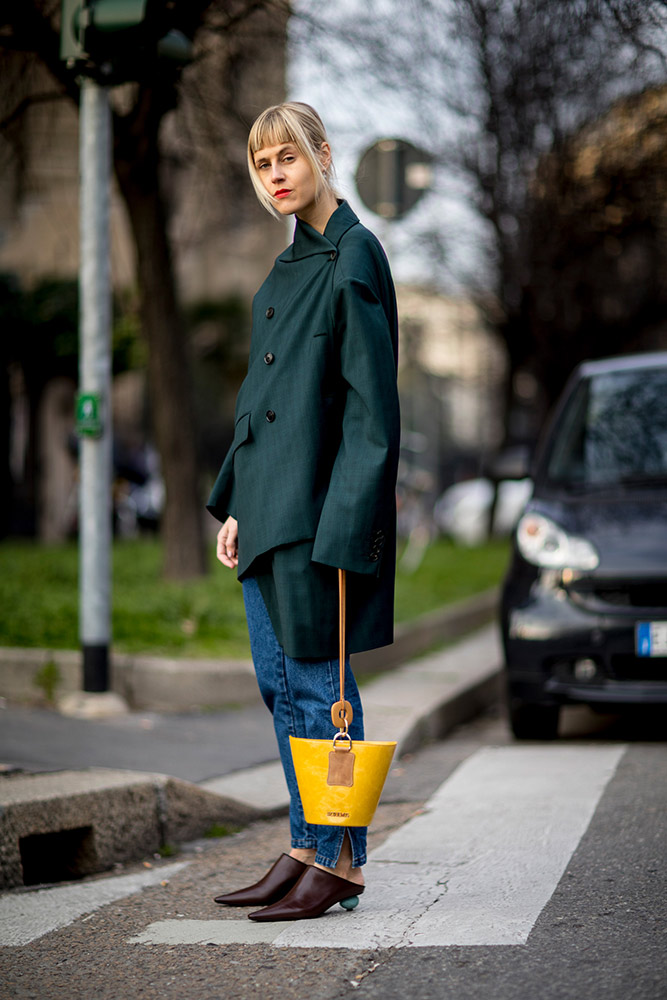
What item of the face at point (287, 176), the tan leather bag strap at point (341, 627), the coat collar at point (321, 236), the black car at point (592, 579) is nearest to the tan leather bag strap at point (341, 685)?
the tan leather bag strap at point (341, 627)

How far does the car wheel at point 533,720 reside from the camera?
217 inches

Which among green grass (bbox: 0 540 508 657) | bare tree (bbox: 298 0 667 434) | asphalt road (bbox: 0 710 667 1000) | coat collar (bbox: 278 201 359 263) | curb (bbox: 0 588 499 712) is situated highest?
bare tree (bbox: 298 0 667 434)

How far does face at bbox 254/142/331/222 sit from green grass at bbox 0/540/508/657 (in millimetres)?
3536

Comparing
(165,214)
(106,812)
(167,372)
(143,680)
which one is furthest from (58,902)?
(165,214)

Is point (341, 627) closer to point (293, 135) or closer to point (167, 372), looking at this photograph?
point (293, 135)

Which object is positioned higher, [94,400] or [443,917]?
[94,400]

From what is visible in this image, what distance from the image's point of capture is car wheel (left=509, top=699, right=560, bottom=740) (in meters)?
5.50

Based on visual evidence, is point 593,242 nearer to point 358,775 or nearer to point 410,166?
point 410,166

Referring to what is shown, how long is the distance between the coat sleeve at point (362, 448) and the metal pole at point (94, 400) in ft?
9.40

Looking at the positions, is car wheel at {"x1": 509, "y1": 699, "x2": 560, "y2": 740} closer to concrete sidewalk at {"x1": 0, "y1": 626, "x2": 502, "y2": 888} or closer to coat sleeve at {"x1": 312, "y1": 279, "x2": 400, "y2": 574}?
concrete sidewalk at {"x1": 0, "y1": 626, "x2": 502, "y2": 888}

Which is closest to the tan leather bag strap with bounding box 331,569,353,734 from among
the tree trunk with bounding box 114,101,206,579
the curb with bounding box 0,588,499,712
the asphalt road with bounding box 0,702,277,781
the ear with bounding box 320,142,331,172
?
the ear with bounding box 320,142,331,172

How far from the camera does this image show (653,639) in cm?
504

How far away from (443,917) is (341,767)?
52 cm

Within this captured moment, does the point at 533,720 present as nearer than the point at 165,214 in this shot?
Yes
